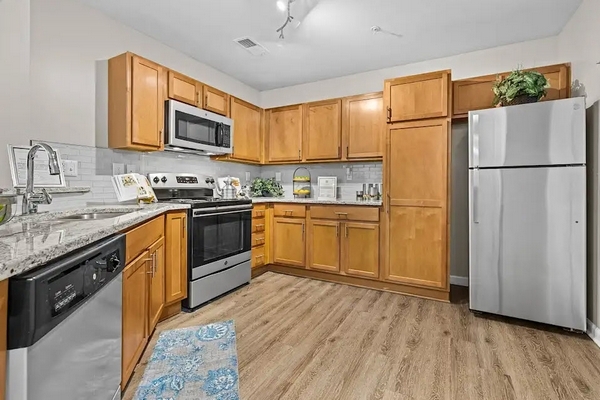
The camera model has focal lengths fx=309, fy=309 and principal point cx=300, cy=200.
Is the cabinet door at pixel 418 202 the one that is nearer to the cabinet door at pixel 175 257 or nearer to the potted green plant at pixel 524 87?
the potted green plant at pixel 524 87

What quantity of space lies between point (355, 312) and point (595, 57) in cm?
261

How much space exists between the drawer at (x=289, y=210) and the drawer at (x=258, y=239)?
31 centimetres

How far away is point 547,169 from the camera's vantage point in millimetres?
2303

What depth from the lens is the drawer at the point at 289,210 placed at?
143 inches

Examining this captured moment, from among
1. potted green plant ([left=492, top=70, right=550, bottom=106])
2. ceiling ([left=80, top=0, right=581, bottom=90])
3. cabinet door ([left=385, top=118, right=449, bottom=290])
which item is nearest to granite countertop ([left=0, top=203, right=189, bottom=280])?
ceiling ([left=80, top=0, right=581, bottom=90])

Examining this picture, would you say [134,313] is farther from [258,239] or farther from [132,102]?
A: [258,239]

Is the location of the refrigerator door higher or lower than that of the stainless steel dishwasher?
higher

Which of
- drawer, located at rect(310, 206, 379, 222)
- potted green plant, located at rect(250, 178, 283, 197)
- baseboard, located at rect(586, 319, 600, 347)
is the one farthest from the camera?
potted green plant, located at rect(250, 178, 283, 197)

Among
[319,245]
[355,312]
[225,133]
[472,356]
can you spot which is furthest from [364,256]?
[225,133]

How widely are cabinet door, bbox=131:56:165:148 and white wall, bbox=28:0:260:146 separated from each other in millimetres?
344

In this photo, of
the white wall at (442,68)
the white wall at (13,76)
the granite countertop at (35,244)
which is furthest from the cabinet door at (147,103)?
the white wall at (442,68)

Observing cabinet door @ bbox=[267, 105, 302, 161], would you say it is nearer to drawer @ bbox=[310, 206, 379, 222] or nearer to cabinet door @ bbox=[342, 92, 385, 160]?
cabinet door @ bbox=[342, 92, 385, 160]

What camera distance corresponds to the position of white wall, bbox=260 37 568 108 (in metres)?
2.99

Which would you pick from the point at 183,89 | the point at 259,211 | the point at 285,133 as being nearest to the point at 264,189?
the point at 259,211
